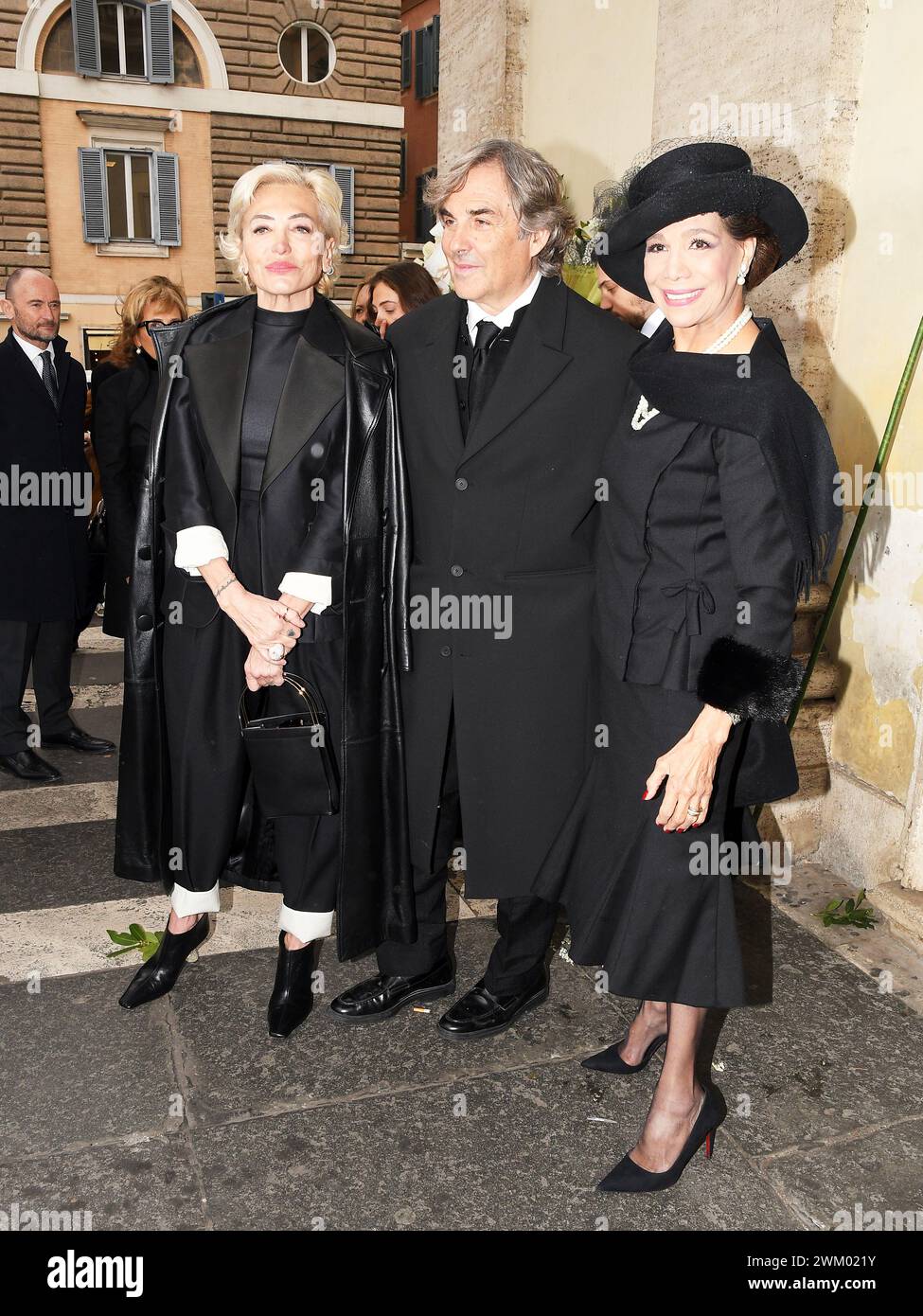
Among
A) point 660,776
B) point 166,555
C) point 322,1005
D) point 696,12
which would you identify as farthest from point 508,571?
point 696,12

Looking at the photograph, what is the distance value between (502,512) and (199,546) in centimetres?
79

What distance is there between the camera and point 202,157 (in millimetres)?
20141

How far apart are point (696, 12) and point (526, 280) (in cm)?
261

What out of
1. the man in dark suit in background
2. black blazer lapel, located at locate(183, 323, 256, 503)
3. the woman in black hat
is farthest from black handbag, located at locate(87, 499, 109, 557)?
the woman in black hat

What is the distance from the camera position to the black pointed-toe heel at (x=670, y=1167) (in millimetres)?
2438

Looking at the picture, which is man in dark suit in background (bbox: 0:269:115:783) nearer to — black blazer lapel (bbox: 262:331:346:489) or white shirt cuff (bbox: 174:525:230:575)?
white shirt cuff (bbox: 174:525:230:575)

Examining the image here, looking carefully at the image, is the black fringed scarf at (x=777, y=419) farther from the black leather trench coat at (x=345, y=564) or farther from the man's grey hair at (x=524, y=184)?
the black leather trench coat at (x=345, y=564)

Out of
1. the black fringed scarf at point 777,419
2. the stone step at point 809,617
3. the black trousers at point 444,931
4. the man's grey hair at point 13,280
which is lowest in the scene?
the black trousers at point 444,931

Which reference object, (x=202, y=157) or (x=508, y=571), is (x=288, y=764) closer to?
(x=508, y=571)

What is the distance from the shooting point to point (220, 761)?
2.96 metres

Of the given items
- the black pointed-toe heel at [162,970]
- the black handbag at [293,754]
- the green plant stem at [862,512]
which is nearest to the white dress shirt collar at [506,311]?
the black handbag at [293,754]

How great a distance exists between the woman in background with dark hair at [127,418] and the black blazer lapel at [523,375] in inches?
114

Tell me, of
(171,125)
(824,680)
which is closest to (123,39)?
(171,125)

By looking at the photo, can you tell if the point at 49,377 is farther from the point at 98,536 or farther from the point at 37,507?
the point at 98,536
